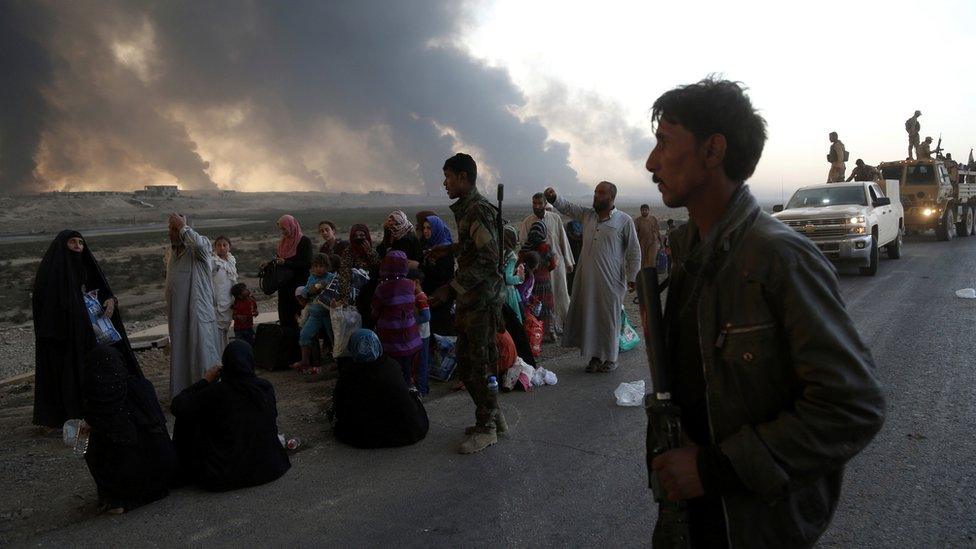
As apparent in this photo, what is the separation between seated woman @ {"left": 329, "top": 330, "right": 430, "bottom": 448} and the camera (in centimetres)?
487

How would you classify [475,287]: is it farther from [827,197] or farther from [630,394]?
[827,197]

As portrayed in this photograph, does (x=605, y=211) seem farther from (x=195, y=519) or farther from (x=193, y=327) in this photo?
(x=195, y=519)

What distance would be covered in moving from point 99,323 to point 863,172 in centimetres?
2117

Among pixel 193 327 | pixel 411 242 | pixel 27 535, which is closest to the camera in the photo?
pixel 27 535

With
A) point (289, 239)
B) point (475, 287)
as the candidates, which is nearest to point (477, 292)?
point (475, 287)

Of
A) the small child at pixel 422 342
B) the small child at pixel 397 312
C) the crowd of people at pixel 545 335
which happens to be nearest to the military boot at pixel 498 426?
the crowd of people at pixel 545 335

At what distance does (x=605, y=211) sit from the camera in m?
6.92

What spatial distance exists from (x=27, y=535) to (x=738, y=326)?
417cm

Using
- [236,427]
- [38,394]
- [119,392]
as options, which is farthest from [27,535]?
[38,394]

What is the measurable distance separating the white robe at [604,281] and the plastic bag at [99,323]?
444cm

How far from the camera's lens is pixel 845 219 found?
42.6ft

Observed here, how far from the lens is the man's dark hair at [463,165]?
4.61 meters

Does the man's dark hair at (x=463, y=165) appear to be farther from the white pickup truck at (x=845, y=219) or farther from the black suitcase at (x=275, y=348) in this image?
the white pickup truck at (x=845, y=219)

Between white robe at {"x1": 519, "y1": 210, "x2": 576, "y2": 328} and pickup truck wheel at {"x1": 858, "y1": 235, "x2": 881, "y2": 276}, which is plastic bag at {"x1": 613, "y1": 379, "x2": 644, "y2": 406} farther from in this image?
pickup truck wheel at {"x1": 858, "y1": 235, "x2": 881, "y2": 276}
